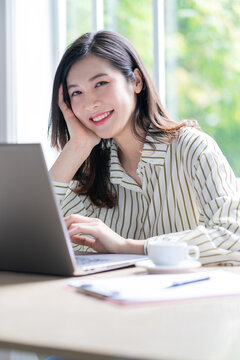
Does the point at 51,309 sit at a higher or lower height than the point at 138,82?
lower

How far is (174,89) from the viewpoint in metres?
3.44

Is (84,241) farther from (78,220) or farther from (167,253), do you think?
(167,253)

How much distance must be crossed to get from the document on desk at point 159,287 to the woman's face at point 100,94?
87cm

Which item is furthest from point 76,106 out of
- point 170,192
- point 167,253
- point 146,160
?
point 167,253

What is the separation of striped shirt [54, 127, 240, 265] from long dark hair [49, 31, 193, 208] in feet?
0.11

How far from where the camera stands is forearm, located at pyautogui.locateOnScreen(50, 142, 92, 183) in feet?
6.58

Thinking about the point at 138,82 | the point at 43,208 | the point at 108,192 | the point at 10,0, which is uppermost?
the point at 10,0

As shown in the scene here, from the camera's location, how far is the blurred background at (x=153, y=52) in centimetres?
331

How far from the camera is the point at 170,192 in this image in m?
1.96

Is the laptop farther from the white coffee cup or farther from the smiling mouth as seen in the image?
the smiling mouth

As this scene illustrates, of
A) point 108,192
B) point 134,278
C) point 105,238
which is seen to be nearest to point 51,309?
point 134,278

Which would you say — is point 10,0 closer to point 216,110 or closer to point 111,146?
point 216,110

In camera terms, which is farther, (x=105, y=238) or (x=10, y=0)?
(x=10, y=0)

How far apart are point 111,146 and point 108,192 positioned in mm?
188
